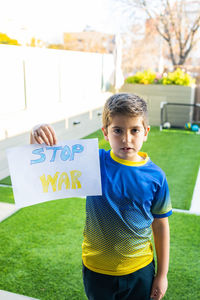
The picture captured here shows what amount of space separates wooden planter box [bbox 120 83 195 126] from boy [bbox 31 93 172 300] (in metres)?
8.52

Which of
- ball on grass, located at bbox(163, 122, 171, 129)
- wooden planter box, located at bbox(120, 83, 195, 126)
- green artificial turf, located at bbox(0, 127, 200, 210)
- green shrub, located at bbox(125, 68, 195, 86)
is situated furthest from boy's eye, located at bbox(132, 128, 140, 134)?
green shrub, located at bbox(125, 68, 195, 86)

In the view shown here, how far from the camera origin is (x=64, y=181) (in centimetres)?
128

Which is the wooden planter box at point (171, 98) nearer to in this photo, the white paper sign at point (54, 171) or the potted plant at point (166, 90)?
the potted plant at point (166, 90)

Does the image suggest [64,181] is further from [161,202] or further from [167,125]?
[167,125]

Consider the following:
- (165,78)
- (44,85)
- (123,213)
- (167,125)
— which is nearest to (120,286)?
(123,213)

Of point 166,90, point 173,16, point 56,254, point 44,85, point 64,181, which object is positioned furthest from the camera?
point 173,16

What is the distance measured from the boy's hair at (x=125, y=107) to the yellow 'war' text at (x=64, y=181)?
0.82 feet

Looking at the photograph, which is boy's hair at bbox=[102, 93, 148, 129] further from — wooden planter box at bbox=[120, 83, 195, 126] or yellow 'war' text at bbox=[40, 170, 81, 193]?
wooden planter box at bbox=[120, 83, 195, 126]

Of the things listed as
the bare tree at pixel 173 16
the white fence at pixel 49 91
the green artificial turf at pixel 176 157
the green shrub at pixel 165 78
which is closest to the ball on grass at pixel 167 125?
the green artificial turf at pixel 176 157

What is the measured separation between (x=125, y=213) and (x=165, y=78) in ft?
30.2

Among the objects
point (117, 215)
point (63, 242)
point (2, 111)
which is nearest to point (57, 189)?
point (117, 215)

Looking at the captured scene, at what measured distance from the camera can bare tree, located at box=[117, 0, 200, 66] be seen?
19.1 m

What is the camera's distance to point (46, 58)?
6.51 m

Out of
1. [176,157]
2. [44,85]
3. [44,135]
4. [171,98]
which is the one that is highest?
[44,135]
